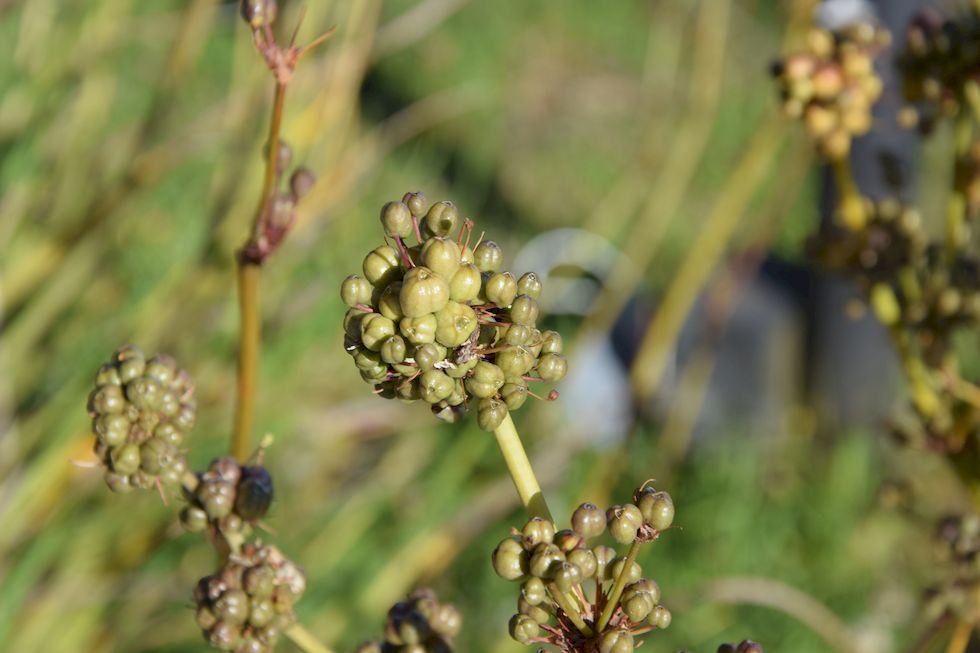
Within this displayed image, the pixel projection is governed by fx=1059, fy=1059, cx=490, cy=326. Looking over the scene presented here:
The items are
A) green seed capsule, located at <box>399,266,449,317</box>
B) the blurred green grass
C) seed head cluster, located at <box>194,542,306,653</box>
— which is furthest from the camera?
the blurred green grass

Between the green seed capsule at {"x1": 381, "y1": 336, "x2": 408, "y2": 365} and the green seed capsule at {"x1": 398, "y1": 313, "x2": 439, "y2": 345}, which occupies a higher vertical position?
the green seed capsule at {"x1": 398, "y1": 313, "x2": 439, "y2": 345}

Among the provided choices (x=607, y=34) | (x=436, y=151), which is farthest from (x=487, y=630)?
(x=607, y=34)

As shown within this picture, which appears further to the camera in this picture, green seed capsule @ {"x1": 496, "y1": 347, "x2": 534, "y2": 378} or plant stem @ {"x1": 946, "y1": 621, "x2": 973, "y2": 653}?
plant stem @ {"x1": 946, "y1": 621, "x2": 973, "y2": 653}

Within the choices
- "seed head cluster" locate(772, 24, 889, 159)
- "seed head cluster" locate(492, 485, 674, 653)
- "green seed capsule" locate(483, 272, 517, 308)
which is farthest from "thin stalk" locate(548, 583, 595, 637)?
"seed head cluster" locate(772, 24, 889, 159)

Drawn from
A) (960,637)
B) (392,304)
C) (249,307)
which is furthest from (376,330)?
(960,637)

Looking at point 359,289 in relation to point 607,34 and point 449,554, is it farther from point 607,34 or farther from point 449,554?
point 607,34

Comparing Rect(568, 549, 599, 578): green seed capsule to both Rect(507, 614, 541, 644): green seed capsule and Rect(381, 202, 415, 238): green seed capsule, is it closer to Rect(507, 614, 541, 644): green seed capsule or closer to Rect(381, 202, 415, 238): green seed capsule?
Rect(507, 614, 541, 644): green seed capsule
